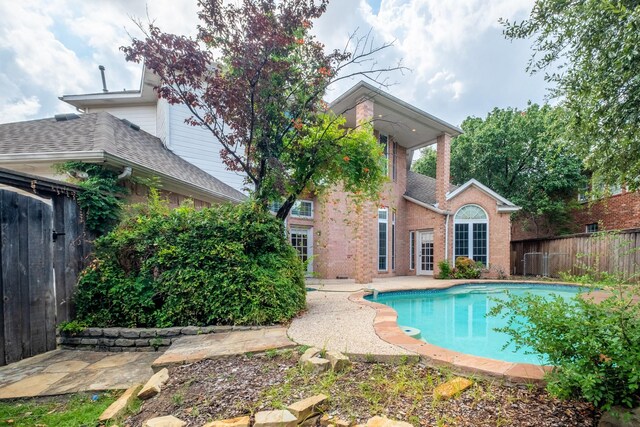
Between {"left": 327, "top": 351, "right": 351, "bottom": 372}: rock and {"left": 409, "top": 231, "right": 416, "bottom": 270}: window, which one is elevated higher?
{"left": 327, "top": 351, "right": 351, "bottom": 372}: rock

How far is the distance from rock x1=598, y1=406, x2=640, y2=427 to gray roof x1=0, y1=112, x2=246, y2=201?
701cm

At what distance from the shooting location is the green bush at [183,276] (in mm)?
4281

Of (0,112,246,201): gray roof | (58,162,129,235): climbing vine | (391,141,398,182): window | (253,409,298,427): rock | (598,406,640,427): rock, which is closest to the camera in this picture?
(598,406,640,427): rock

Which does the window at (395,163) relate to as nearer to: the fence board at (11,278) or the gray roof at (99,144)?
the gray roof at (99,144)

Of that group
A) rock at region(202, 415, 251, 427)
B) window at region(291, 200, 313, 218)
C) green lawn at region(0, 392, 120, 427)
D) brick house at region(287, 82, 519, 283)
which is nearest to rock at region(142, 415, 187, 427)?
rock at region(202, 415, 251, 427)

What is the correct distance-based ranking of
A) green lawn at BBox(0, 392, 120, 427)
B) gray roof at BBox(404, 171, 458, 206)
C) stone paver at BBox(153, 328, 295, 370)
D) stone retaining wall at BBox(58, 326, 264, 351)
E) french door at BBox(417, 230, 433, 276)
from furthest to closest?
gray roof at BBox(404, 171, 458, 206) < french door at BBox(417, 230, 433, 276) < stone retaining wall at BBox(58, 326, 264, 351) < stone paver at BBox(153, 328, 295, 370) < green lawn at BBox(0, 392, 120, 427)

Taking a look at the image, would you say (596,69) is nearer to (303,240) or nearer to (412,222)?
(412,222)

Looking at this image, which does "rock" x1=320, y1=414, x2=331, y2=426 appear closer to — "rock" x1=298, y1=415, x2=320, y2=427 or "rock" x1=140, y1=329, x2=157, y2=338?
"rock" x1=298, y1=415, x2=320, y2=427

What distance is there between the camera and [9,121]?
7980 millimetres

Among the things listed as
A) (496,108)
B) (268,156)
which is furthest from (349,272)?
(496,108)

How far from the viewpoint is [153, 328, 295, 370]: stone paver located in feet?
10.0

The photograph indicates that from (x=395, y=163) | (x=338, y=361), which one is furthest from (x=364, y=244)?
(x=338, y=361)

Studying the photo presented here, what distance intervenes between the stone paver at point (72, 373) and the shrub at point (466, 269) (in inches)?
451

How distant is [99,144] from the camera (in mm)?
5695
